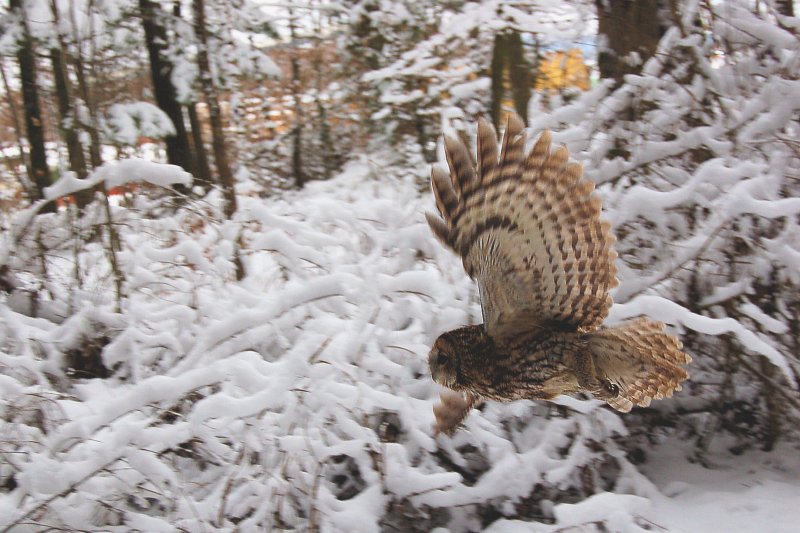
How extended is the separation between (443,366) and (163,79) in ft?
26.3

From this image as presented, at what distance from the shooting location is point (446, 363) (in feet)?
8.33

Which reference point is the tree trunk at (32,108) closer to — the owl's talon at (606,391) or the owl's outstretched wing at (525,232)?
the owl's outstretched wing at (525,232)

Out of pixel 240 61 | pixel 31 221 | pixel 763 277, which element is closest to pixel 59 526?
pixel 31 221

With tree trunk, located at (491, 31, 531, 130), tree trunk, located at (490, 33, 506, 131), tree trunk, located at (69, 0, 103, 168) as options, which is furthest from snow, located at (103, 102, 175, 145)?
tree trunk, located at (490, 33, 506, 131)

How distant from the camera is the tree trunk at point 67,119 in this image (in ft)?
14.4

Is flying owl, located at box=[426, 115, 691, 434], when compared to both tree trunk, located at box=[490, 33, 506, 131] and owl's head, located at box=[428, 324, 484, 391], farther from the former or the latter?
tree trunk, located at box=[490, 33, 506, 131]

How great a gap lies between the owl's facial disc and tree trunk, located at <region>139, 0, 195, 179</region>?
20.9 ft

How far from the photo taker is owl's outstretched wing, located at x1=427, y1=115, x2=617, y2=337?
2.26 m

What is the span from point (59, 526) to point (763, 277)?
3850 mm

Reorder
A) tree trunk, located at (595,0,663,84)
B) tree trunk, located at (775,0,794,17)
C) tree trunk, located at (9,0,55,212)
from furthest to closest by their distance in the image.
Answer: tree trunk, located at (9,0,55,212) < tree trunk, located at (595,0,663,84) < tree trunk, located at (775,0,794,17)

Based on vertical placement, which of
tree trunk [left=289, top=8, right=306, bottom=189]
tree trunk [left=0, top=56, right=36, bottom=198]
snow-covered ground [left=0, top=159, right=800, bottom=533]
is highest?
tree trunk [left=0, top=56, right=36, bottom=198]

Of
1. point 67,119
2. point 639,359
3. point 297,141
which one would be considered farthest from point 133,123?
point 297,141

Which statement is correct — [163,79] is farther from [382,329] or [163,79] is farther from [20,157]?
[382,329]

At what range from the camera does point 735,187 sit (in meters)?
3.39
